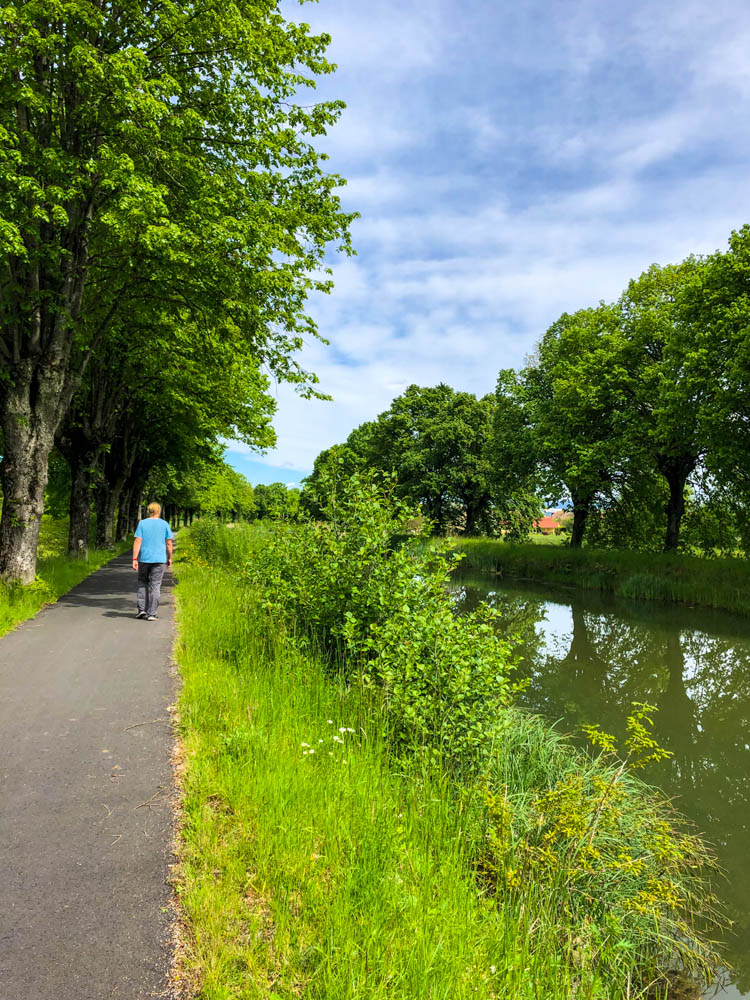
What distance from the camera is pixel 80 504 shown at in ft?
57.3

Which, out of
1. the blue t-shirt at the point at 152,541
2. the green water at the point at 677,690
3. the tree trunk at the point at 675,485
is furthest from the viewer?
the tree trunk at the point at 675,485

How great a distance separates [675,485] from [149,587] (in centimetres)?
2486

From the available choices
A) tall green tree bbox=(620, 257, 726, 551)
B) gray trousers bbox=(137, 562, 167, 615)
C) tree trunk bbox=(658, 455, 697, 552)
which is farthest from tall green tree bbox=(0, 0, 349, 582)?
tree trunk bbox=(658, 455, 697, 552)

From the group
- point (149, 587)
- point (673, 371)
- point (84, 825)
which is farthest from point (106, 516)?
point (673, 371)

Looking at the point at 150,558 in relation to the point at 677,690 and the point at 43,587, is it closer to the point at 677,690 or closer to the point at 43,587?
the point at 43,587

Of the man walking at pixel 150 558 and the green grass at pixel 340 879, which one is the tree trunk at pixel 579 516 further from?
the green grass at pixel 340 879

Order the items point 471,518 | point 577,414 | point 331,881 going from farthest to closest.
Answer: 1. point 471,518
2. point 577,414
3. point 331,881

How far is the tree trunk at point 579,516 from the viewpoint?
3195 cm

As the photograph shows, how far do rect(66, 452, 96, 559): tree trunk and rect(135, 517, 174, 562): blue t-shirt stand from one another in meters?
8.71

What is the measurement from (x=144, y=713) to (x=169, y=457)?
23878mm

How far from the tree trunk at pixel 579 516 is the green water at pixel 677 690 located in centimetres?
1073

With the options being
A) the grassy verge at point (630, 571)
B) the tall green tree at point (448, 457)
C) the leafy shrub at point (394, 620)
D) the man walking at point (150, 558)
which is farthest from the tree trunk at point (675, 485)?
the man walking at point (150, 558)

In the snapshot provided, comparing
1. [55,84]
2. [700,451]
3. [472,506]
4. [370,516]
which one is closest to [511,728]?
[370,516]

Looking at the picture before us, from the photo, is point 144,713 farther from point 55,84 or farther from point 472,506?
point 472,506
